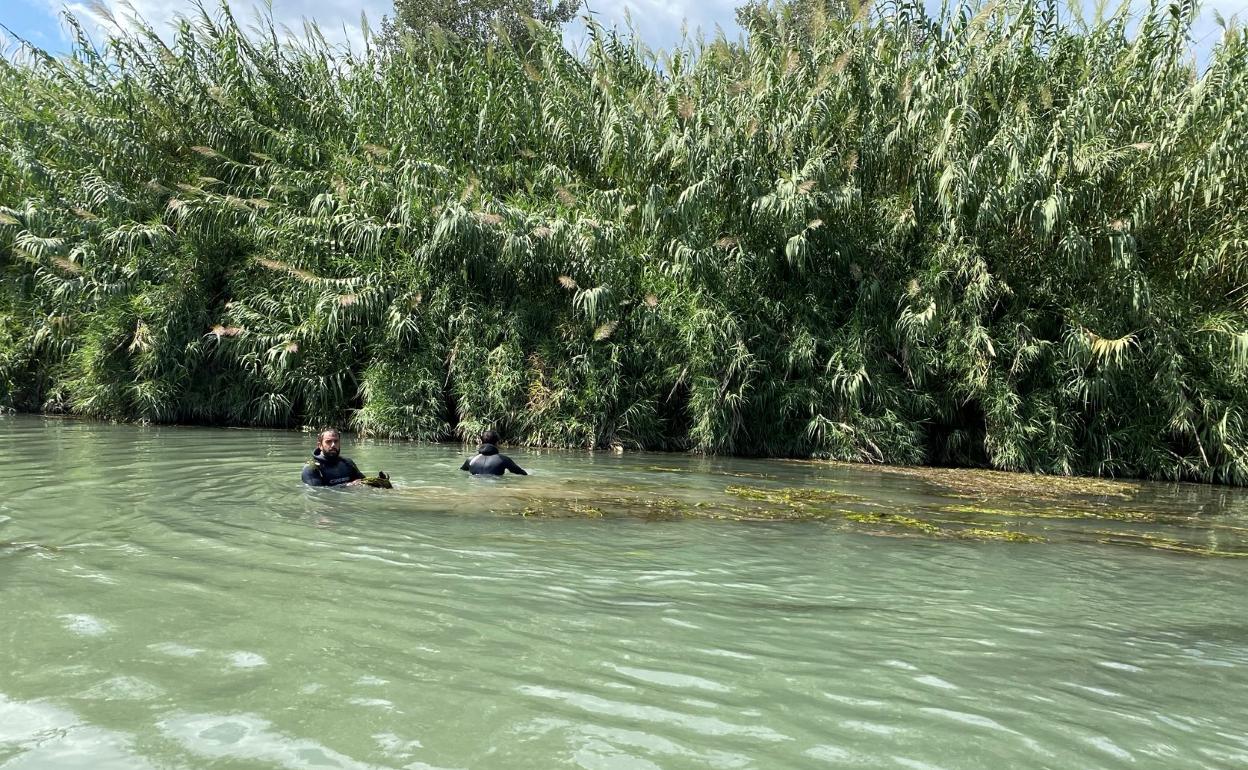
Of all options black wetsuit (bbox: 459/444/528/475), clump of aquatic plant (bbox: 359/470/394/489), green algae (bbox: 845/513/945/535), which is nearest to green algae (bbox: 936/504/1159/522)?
green algae (bbox: 845/513/945/535)

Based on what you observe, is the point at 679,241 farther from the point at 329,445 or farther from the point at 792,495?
the point at 329,445

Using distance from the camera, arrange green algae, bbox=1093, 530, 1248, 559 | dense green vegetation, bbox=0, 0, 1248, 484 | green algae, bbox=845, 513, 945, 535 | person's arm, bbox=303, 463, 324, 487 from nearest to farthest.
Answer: green algae, bbox=1093, 530, 1248, 559
green algae, bbox=845, 513, 945, 535
person's arm, bbox=303, 463, 324, 487
dense green vegetation, bbox=0, 0, 1248, 484

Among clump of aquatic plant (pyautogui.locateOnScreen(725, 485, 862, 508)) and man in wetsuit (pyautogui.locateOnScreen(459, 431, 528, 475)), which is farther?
man in wetsuit (pyautogui.locateOnScreen(459, 431, 528, 475))

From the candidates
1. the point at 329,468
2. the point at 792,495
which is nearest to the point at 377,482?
the point at 329,468

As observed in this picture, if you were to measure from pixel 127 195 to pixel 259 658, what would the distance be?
13.7 metres

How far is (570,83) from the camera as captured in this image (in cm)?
1309

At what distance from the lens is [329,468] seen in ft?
25.1

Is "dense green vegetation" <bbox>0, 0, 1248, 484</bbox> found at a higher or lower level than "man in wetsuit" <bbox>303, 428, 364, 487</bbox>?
higher

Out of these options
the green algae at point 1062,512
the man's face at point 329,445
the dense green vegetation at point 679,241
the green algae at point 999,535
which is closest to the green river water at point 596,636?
the green algae at point 999,535

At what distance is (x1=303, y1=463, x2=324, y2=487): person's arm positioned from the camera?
7.53 metres

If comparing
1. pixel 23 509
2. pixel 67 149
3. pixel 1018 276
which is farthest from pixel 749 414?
pixel 67 149

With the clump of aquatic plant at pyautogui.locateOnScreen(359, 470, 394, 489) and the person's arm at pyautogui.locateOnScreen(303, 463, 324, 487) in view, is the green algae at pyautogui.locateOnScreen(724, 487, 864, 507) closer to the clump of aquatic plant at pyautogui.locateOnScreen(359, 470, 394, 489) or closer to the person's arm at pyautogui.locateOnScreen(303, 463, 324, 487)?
the clump of aquatic plant at pyautogui.locateOnScreen(359, 470, 394, 489)

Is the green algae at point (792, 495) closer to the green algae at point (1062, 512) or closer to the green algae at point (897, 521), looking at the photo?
the green algae at point (897, 521)

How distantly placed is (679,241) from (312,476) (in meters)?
6.00
